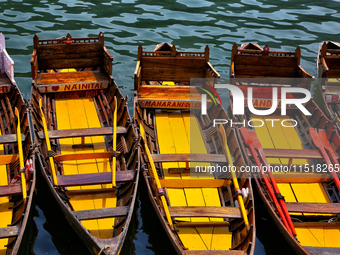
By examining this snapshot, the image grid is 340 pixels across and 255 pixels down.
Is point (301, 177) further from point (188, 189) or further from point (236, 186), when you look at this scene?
point (188, 189)

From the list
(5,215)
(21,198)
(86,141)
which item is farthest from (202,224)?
(86,141)

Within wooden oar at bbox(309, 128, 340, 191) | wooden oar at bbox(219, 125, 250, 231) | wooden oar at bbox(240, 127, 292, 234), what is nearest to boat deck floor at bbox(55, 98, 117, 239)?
wooden oar at bbox(219, 125, 250, 231)

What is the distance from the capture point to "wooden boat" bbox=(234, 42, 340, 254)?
8984mm

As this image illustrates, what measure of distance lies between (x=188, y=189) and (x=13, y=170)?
4.62 m

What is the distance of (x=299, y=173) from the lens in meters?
11.1

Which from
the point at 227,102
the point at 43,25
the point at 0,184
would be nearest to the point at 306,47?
the point at 227,102

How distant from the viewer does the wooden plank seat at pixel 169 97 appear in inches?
514

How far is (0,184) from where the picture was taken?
984 cm

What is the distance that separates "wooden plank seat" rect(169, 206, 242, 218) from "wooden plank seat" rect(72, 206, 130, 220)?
109 centimetres

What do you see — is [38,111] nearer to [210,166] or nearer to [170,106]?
[170,106]

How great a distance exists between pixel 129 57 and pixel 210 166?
33.4ft

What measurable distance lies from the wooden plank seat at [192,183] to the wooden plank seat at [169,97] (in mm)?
3805

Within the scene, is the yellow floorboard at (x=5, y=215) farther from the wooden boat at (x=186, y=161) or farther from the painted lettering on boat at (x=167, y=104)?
the painted lettering on boat at (x=167, y=104)

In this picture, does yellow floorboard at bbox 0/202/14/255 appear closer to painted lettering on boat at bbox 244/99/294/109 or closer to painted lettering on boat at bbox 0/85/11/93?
painted lettering on boat at bbox 0/85/11/93
